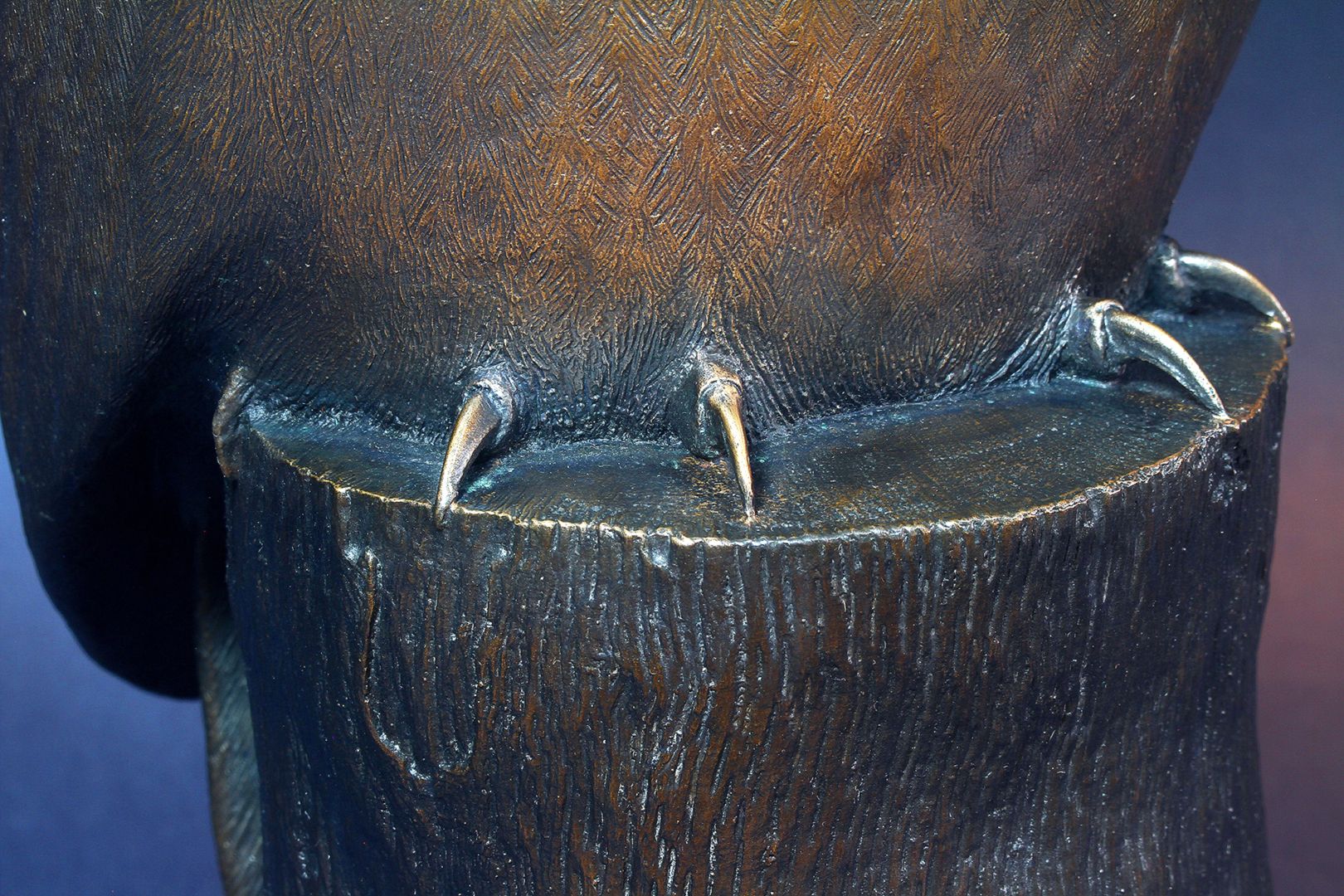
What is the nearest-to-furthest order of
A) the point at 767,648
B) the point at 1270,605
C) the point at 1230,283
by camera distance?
the point at 767,648 → the point at 1230,283 → the point at 1270,605

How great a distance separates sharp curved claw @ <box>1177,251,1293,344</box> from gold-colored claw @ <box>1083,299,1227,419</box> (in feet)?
0.41

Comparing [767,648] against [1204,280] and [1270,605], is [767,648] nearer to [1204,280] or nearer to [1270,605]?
[1204,280]

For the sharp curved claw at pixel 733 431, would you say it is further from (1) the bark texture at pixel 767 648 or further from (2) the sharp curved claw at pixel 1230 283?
(2) the sharp curved claw at pixel 1230 283

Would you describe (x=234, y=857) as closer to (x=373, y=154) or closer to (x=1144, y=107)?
(x=373, y=154)

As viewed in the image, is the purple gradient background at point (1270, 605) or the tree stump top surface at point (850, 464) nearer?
the tree stump top surface at point (850, 464)

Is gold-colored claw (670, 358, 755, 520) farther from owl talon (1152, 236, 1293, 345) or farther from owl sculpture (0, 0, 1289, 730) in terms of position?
owl talon (1152, 236, 1293, 345)

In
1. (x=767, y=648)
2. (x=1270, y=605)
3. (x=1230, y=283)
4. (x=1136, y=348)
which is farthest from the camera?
(x=1270, y=605)

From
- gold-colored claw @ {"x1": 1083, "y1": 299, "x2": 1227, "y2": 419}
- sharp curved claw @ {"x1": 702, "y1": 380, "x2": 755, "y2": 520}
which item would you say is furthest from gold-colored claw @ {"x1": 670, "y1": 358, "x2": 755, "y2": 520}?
gold-colored claw @ {"x1": 1083, "y1": 299, "x2": 1227, "y2": 419}

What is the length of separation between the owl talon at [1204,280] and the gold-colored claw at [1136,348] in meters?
0.12

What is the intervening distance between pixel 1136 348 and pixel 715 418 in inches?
10.2

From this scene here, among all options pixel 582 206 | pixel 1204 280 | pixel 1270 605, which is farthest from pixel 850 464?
pixel 1270 605

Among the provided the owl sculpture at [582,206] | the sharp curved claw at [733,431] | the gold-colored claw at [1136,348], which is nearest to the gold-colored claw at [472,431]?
the owl sculpture at [582,206]

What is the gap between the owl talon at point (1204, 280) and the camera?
958 millimetres

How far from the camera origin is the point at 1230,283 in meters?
0.97
